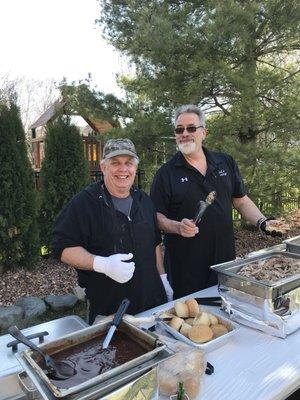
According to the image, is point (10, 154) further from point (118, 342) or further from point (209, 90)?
point (118, 342)

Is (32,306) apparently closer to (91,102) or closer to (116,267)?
(116,267)

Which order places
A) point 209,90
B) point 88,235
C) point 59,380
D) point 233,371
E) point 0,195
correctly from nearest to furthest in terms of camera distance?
point 59,380, point 233,371, point 88,235, point 0,195, point 209,90

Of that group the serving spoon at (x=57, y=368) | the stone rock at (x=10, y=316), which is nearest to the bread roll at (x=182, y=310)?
the serving spoon at (x=57, y=368)

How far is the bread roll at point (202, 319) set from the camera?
1.44 meters

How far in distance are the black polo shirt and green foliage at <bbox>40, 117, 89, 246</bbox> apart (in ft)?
10.1

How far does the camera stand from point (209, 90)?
518cm

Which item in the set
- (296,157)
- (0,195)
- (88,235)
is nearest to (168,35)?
(296,157)

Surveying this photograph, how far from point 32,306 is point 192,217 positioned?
247 cm

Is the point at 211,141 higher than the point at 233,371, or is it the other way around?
the point at 211,141

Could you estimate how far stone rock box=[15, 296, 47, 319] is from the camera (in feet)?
12.7

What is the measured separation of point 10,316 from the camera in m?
3.72

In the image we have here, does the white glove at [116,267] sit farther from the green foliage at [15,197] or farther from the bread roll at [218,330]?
the green foliage at [15,197]

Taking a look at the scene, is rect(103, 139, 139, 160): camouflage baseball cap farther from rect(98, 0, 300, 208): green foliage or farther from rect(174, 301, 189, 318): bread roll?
rect(98, 0, 300, 208): green foliage

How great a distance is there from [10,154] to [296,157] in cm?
369
